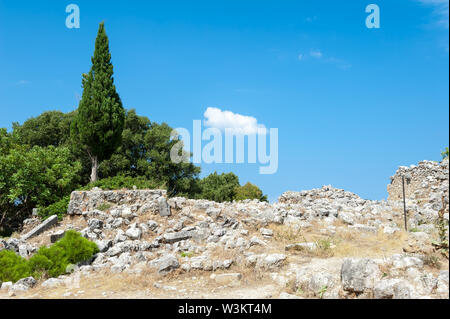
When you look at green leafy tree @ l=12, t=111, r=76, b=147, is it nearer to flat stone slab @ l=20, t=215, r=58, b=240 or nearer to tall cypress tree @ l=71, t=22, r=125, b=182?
tall cypress tree @ l=71, t=22, r=125, b=182

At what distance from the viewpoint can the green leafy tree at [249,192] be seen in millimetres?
34344

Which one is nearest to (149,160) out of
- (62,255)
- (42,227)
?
(42,227)

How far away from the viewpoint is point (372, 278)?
22.8 feet

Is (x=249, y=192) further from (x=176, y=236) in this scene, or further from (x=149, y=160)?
(x=176, y=236)

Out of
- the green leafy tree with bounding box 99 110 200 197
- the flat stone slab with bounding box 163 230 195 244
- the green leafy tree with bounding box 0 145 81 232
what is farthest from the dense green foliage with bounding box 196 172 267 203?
the flat stone slab with bounding box 163 230 195 244

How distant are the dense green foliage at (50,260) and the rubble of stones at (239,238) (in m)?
0.34

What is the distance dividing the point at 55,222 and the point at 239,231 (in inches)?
295

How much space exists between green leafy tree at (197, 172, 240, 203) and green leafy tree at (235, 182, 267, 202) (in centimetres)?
86

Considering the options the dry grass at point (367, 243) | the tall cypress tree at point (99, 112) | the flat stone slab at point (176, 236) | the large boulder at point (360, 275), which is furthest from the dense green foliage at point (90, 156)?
the large boulder at point (360, 275)

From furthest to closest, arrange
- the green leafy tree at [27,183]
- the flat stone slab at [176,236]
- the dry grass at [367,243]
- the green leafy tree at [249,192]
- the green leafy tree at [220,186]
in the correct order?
the green leafy tree at [220,186], the green leafy tree at [249,192], the green leafy tree at [27,183], the flat stone slab at [176,236], the dry grass at [367,243]

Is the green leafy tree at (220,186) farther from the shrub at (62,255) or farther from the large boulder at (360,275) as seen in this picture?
the large boulder at (360,275)

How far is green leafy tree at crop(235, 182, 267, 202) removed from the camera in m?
34.3

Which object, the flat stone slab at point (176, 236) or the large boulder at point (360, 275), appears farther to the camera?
the flat stone slab at point (176, 236)
